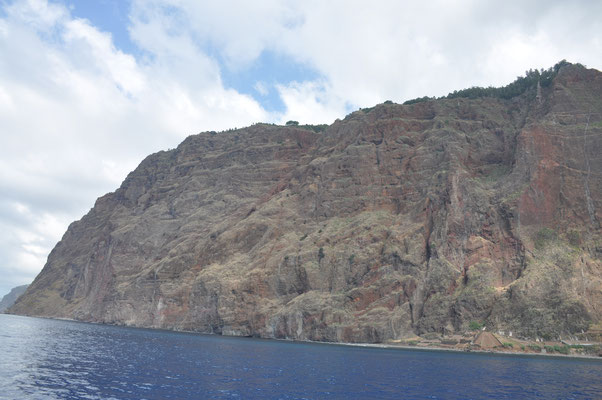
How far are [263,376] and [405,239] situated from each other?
78303 millimetres

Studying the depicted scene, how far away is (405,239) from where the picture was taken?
121562 mm

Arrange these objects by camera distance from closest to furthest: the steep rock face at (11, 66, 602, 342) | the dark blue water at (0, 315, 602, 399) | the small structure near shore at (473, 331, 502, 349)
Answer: the dark blue water at (0, 315, 602, 399), the small structure near shore at (473, 331, 502, 349), the steep rock face at (11, 66, 602, 342)

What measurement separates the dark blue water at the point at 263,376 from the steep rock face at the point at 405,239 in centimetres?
3239

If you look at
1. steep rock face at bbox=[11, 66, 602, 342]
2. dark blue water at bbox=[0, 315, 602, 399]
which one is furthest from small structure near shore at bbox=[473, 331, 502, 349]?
dark blue water at bbox=[0, 315, 602, 399]

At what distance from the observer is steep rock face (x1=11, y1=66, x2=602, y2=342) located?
105 meters

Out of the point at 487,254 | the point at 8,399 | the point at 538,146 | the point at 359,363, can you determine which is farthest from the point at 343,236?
the point at 8,399

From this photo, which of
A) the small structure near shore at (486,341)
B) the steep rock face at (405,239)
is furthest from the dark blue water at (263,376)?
the steep rock face at (405,239)

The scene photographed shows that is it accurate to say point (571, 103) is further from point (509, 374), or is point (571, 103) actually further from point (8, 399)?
point (8, 399)

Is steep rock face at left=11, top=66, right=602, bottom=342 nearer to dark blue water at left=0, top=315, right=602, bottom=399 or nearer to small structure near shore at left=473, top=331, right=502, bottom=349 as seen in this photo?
small structure near shore at left=473, top=331, right=502, bottom=349

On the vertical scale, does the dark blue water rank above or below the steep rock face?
below

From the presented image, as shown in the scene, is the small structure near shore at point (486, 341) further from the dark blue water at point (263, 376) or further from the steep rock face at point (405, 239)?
the dark blue water at point (263, 376)

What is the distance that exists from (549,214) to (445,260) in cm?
2845

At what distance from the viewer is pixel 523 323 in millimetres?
94188

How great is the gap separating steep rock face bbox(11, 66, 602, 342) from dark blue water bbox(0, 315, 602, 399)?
32.4 m
